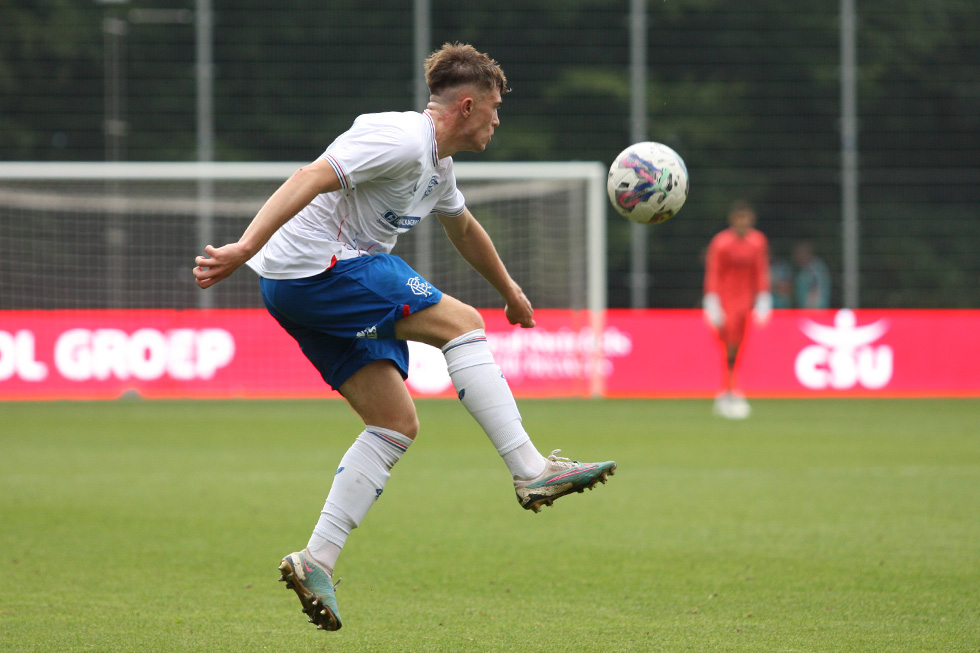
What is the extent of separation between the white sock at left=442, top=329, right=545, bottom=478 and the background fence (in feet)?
50.1

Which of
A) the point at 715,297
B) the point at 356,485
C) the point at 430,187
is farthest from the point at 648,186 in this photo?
the point at 715,297

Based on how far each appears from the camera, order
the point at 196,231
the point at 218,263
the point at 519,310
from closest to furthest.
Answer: the point at 218,263
the point at 519,310
the point at 196,231

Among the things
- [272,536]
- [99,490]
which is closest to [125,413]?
[99,490]

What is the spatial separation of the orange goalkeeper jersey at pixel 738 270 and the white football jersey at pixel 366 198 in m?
10.2

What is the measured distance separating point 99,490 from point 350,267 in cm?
459

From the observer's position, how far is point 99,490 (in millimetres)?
8156

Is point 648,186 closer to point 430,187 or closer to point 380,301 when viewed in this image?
Answer: point 430,187

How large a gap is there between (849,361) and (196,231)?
30.3 ft

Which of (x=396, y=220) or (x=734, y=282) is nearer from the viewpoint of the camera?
(x=396, y=220)

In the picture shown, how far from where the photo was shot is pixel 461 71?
4.32m

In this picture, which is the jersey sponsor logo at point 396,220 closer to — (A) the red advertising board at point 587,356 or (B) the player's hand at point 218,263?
(B) the player's hand at point 218,263

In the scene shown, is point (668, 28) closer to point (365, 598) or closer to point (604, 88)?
point (604, 88)

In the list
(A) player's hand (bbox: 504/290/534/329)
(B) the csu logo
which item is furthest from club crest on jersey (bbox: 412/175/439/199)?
(B) the csu logo

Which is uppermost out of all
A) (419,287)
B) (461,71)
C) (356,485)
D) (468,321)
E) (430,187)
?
(461,71)
